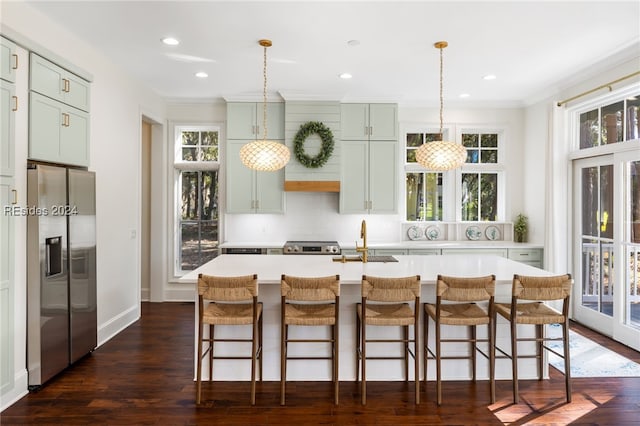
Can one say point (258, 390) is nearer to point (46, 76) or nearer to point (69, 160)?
point (69, 160)

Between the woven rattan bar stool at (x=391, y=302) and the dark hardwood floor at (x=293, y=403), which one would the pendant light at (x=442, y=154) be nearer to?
the woven rattan bar stool at (x=391, y=302)

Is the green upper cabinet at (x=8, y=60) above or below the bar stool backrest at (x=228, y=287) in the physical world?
above

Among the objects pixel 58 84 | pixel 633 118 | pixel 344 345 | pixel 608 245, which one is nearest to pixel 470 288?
pixel 344 345

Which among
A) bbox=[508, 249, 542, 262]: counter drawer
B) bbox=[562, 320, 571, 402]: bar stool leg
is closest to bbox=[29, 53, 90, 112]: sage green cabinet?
bbox=[562, 320, 571, 402]: bar stool leg

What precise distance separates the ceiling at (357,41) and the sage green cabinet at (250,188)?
1.01 metres

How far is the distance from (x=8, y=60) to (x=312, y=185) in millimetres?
3373

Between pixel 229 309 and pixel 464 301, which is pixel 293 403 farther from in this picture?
pixel 464 301

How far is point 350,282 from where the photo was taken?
2.81m

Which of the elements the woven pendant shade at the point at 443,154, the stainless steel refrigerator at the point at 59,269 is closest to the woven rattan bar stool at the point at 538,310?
the woven pendant shade at the point at 443,154

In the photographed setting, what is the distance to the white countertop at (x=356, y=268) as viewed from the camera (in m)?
2.94

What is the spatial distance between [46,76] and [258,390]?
2969 mm

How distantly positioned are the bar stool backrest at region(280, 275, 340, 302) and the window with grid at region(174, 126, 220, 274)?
333 centimetres

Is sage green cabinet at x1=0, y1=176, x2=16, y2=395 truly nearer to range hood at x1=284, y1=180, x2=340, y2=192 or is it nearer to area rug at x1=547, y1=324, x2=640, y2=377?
range hood at x1=284, y1=180, x2=340, y2=192

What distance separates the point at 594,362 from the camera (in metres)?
3.50
